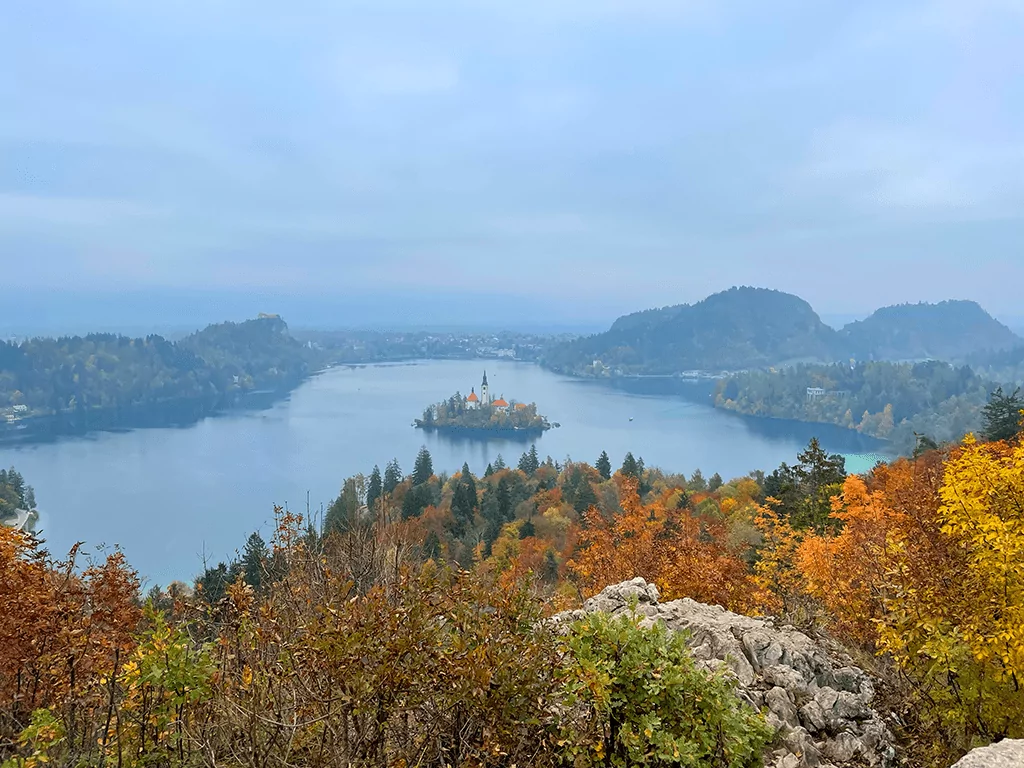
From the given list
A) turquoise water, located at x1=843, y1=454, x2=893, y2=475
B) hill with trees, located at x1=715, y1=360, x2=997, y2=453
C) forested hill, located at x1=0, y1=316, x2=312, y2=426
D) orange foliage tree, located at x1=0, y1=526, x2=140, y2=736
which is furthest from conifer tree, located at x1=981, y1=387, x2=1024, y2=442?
forested hill, located at x1=0, y1=316, x2=312, y2=426

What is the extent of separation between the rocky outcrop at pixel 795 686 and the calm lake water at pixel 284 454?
3208 centimetres

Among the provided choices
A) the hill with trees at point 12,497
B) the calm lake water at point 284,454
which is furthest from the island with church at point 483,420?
the hill with trees at point 12,497

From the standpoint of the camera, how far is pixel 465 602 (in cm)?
328

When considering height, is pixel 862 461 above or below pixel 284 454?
below

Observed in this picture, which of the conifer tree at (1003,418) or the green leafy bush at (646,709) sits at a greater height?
the green leafy bush at (646,709)

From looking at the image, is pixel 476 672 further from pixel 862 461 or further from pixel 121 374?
pixel 121 374

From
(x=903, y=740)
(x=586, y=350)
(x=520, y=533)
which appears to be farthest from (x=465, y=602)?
(x=586, y=350)

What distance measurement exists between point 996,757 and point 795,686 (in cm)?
171

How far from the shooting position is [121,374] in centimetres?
12500

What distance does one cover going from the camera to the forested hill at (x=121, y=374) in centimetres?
11275

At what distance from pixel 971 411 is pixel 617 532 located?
11610 cm

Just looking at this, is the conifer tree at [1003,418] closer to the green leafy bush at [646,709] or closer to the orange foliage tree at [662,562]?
the orange foliage tree at [662,562]

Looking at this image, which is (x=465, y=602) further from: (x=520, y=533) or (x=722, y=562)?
(x=520, y=533)

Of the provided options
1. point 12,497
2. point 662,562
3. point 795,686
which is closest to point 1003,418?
point 662,562
